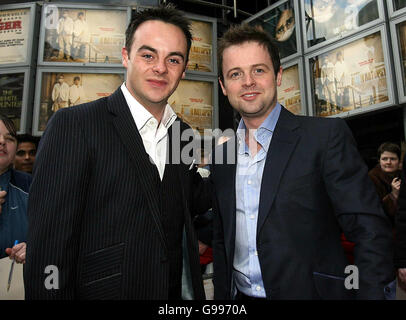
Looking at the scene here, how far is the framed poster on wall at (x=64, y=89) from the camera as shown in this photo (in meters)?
5.23

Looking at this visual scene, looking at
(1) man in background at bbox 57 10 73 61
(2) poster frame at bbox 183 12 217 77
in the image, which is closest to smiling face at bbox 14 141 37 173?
(1) man in background at bbox 57 10 73 61

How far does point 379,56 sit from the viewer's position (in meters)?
4.50

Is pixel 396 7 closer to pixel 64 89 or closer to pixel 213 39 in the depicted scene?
pixel 213 39

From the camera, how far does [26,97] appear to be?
522 centimetres

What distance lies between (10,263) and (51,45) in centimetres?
464

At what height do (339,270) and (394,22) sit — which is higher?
(394,22)

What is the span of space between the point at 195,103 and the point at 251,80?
3.91 meters

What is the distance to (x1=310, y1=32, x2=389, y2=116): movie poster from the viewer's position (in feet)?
14.8

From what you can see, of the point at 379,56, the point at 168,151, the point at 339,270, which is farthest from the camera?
the point at 379,56

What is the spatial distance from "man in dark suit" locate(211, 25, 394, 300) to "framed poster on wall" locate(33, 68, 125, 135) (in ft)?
13.4

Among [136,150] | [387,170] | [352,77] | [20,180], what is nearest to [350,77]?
[352,77]
